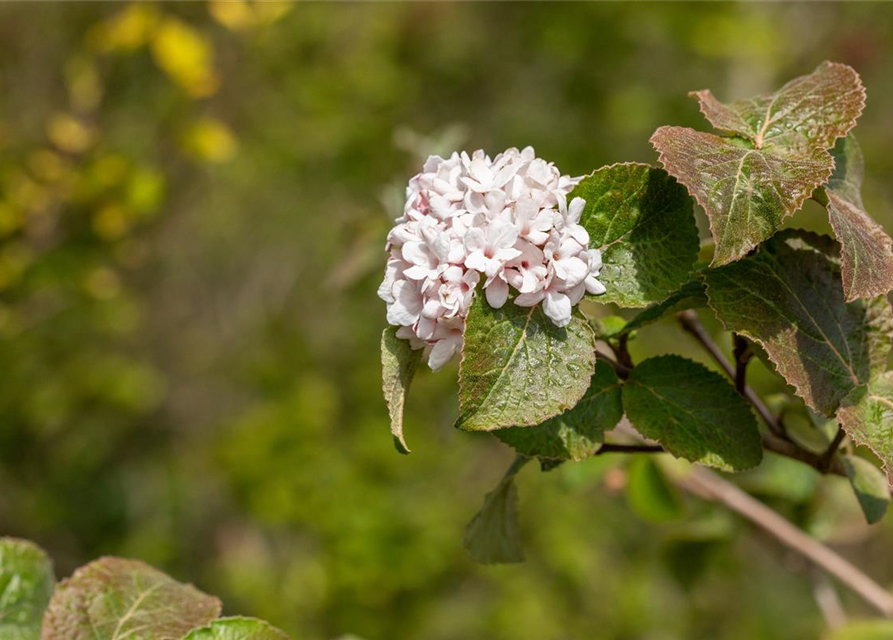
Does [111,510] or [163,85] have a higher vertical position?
[163,85]

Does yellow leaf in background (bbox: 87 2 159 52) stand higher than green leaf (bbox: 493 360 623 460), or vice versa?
green leaf (bbox: 493 360 623 460)

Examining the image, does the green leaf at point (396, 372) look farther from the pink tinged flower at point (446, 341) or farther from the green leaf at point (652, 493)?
the green leaf at point (652, 493)

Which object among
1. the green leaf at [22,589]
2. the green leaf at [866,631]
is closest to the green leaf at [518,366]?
the green leaf at [22,589]

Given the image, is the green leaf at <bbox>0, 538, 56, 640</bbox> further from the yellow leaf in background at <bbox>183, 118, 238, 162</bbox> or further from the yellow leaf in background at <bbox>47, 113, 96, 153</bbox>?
the yellow leaf in background at <bbox>47, 113, 96, 153</bbox>

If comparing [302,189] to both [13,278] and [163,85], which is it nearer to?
[163,85]

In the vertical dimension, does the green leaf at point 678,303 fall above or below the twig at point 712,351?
above

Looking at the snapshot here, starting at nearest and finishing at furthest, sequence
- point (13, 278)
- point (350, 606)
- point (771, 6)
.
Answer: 1. point (13, 278)
2. point (350, 606)
3. point (771, 6)

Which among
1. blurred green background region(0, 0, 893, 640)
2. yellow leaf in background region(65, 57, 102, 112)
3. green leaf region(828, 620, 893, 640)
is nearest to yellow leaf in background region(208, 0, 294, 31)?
blurred green background region(0, 0, 893, 640)

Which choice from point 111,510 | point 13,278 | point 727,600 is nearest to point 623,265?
point 13,278
